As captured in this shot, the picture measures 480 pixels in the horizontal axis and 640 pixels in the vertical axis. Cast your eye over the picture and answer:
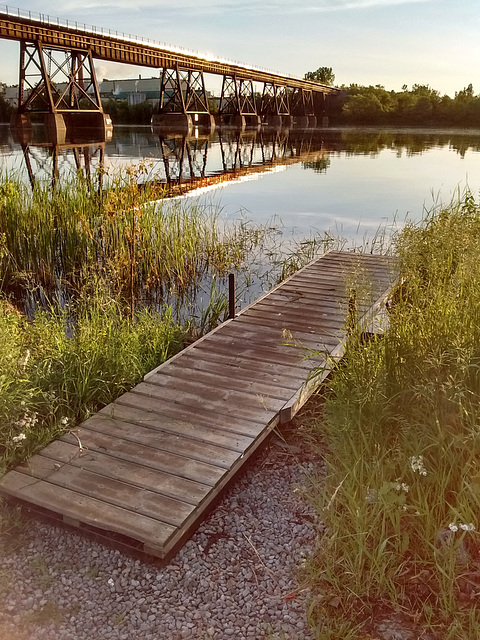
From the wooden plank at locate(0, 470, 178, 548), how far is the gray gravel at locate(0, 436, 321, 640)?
0.20m

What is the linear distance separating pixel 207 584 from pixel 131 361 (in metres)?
2.42

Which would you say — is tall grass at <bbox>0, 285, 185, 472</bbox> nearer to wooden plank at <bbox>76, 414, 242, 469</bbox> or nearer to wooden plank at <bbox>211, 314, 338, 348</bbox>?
wooden plank at <bbox>76, 414, 242, 469</bbox>

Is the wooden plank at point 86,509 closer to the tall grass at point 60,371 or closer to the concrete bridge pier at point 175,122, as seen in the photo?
the tall grass at point 60,371

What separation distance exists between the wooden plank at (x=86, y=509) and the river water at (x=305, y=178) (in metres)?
5.30

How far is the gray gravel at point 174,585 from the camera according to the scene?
2631 mm

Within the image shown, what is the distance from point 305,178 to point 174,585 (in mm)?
20188

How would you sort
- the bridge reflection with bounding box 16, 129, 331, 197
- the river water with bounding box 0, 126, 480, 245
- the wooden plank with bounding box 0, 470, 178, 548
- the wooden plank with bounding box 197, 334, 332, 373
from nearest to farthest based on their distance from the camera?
the wooden plank with bounding box 0, 470, 178, 548 < the wooden plank with bounding box 197, 334, 332, 373 < the river water with bounding box 0, 126, 480, 245 < the bridge reflection with bounding box 16, 129, 331, 197

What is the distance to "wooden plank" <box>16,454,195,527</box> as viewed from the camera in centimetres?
309

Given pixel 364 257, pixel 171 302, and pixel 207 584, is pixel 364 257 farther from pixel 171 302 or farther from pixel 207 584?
pixel 207 584

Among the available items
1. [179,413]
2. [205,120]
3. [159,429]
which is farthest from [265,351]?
[205,120]

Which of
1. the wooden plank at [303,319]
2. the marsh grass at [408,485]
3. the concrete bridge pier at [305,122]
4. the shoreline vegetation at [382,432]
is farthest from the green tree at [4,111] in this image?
the marsh grass at [408,485]

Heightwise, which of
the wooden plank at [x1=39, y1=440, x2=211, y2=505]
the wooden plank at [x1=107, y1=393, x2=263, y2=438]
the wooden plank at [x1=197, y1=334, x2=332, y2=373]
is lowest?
the wooden plank at [x1=39, y1=440, x2=211, y2=505]

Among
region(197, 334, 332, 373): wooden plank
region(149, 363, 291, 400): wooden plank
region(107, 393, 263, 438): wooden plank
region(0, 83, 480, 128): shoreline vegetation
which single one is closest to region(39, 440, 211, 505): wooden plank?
region(107, 393, 263, 438): wooden plank

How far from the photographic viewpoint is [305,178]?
21562 mm
